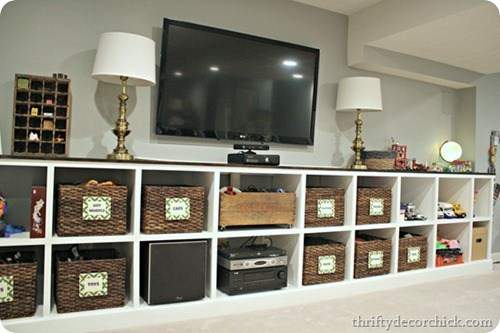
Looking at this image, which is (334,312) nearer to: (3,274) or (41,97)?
(3,274)

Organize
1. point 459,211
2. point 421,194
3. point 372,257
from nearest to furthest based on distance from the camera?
point 372,257
point 421,194
point 459,211

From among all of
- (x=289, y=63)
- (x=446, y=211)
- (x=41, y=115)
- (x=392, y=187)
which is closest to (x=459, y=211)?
(x=446, y=211)

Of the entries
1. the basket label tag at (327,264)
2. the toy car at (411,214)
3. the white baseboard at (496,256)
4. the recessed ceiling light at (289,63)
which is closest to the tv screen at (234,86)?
the recessed ceiling light at (289,63)

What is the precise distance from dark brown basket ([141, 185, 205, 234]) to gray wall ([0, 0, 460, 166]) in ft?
1.54

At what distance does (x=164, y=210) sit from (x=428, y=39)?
229 cm

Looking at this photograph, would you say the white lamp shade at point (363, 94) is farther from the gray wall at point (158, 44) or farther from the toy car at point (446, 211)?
the toy car at point (446, 211)

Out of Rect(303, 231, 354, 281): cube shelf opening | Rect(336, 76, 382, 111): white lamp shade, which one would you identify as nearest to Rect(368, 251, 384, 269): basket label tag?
Rect(303, 231, 354, 281): cube shelf opening

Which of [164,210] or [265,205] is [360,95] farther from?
[164,210]

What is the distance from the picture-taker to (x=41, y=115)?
2.05 m

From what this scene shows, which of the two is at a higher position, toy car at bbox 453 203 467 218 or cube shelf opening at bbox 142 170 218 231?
cube shelf opening at bbox 142 170 218 231

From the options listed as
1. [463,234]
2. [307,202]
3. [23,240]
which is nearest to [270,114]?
[307,202]

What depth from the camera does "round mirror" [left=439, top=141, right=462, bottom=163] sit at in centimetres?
393

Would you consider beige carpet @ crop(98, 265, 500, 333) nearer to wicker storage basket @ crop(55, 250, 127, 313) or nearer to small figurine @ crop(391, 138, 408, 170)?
wicker storage basket @ crop(55, 250, 127, 313)

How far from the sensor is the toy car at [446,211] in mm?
3332
